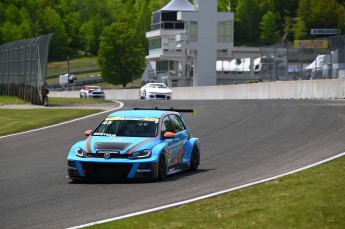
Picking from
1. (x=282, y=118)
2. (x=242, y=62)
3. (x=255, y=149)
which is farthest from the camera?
(x=242, y=62)

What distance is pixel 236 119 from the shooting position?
30.9 metres

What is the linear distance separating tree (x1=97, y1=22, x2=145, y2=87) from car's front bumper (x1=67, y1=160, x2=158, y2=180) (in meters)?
122

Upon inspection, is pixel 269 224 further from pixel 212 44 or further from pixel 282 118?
pixel 212 44

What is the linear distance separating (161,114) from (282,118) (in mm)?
13601

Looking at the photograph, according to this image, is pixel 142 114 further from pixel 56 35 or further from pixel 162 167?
pixel 56 35

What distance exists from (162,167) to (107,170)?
3.28 ft

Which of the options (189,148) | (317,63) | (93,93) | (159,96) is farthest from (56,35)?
(189,148)

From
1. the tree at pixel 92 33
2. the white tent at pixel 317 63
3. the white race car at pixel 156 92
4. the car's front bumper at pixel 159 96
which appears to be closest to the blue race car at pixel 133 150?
the white tent at pixel 317 63

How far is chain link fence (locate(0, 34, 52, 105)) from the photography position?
43.6m

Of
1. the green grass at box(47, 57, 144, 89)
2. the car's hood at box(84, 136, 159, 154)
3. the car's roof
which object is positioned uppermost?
the car's roof

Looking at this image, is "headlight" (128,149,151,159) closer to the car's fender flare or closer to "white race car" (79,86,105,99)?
the car's fender flare

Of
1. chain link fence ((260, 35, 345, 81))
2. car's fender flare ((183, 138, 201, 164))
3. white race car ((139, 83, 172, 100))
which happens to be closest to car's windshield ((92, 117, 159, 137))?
car's fender flare ((183, 138, 201, 164))

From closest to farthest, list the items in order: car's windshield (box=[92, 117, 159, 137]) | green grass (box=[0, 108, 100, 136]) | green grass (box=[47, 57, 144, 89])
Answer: car's windshield (box=[92, 117, 159, 137])
green grass (box=[0, 108, 100, 136])
green grass (box=[47, 57, 144, 89])

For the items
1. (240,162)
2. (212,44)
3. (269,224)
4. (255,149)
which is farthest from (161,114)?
(212,44)
